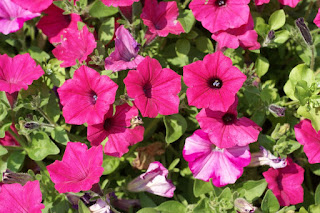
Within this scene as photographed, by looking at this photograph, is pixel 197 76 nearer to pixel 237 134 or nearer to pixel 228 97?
pixel 228 97

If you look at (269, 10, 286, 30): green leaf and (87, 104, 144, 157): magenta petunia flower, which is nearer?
(87, 104, 144, 157): magenta petunia flower

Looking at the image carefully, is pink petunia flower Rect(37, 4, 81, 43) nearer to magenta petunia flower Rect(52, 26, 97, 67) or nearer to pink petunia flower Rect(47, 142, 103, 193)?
magenta petunia flower Rect(52, 26, 97, 67)


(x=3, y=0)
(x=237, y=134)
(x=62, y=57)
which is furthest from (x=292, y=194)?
(x=3, y=0)

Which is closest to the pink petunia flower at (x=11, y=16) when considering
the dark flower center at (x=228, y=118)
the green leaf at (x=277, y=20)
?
the dark flower center at (x=228, y=118)

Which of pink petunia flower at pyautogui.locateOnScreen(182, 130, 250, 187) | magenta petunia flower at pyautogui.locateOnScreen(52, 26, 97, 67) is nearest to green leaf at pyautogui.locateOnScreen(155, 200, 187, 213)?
pink petunia flower at pyautogui.locateOnScreen(182, 130, 250, 187)

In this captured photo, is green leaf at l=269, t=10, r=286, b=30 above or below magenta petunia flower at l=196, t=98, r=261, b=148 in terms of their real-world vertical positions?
above

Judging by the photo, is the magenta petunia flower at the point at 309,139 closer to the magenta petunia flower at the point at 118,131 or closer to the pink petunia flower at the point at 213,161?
the pink petunia flower at the point at 213,161
